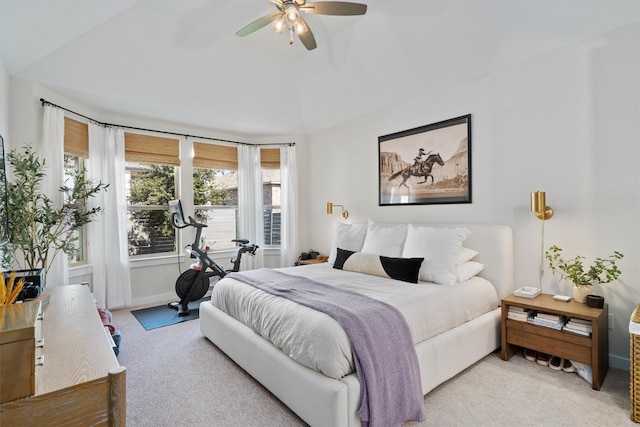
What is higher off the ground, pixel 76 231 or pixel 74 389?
pixel 76 231

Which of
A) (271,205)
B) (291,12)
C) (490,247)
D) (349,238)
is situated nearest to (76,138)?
(271,205)

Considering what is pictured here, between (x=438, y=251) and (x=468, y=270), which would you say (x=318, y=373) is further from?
(x=468, y=270)

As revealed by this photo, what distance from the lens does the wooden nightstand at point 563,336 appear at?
230 centimetres

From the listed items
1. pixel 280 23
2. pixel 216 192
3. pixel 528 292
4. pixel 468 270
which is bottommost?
pixel 528 292

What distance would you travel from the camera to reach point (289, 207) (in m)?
5.61

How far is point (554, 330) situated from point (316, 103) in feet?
13.4

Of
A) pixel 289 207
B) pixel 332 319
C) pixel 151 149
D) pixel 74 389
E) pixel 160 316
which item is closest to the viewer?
pixel 74 389

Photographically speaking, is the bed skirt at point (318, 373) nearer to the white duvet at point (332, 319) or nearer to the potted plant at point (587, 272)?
the white duvet at point (332, 319)

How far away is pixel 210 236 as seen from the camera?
5.34 meters

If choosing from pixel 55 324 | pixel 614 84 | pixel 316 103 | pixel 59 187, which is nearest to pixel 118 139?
pixel 59 187

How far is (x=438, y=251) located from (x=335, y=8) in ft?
7.70

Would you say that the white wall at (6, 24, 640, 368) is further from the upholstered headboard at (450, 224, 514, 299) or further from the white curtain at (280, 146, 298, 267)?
the white curtain at (280, 146, 298, 267)

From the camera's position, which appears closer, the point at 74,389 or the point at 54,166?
the point at 74,389

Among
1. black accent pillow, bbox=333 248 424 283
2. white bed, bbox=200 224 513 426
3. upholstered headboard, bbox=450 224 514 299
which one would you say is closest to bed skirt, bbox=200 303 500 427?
white bed, bbox=200 224 513 426
